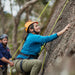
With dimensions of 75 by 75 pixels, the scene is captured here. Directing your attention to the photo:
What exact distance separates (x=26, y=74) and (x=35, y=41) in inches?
43.9

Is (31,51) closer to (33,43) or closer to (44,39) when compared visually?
(33,43)

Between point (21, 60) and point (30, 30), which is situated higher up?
point (30, 30)

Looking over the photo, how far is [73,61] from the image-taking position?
68 centimetres

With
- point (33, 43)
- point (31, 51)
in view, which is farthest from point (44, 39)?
point (31, 51)

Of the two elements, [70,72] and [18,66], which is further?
[18,66]

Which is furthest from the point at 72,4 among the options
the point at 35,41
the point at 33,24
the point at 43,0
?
the point at 43,0

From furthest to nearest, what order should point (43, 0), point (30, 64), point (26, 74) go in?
point (43, 0) < point (26, 74) < point (30, 64)

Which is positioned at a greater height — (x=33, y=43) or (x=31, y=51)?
(x=33, y=43)

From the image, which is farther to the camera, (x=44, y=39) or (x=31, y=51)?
(x=31, y=51)

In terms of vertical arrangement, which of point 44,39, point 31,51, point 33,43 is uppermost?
point 44,39

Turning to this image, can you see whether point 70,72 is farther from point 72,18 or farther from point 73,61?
point 72,18

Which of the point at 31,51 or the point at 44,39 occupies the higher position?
the point at 44,39

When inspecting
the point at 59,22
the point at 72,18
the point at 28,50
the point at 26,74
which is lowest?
the point at 26,74

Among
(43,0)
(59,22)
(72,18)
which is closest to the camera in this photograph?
(72,18)
